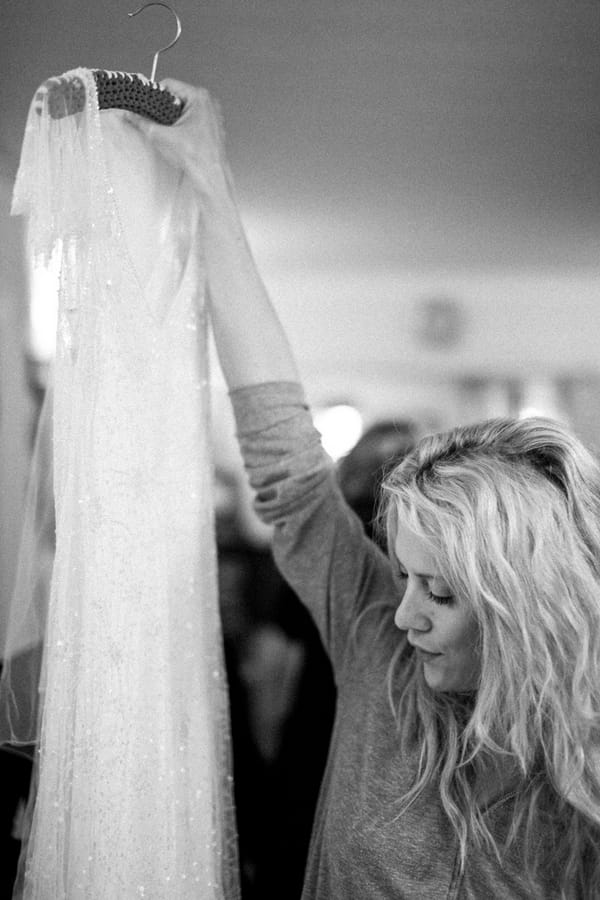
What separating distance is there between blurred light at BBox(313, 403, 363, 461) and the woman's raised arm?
1.76ft

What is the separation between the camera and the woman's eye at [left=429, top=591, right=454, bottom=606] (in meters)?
0.73

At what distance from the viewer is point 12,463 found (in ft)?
3.08

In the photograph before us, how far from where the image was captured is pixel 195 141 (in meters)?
0.80

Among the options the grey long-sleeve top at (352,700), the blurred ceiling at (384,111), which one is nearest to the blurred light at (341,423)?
the blurred ceiling at (384,111)

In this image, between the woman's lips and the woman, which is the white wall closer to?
the woman

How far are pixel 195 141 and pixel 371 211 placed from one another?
0.40 meters

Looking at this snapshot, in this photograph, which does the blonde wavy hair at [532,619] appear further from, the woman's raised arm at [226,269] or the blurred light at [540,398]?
the blurred light at [540,398]

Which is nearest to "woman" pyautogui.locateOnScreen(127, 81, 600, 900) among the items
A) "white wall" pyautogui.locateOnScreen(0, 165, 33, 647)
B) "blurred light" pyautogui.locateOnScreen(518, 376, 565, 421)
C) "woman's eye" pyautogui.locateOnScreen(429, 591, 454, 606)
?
"woman's eye" pyautogui.locateOnScreen(429, 591, 454, 606)

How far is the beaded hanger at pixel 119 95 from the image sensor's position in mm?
686

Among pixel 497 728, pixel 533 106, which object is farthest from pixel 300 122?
pixel 497 728

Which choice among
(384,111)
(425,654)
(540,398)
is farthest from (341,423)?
(425,654)

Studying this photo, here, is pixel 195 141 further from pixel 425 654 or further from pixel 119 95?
pixel 425 654


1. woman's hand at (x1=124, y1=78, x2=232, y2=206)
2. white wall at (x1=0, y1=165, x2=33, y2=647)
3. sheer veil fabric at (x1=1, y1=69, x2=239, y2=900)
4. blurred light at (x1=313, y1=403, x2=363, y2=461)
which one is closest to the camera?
sheer veil fabric at (x1=1, y1=69, x2=239, y2=900)

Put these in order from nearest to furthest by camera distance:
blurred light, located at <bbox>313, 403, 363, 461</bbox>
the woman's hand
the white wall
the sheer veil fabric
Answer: the sheer veil fabric → the woman's hand → the white wall → blurred light, located at <bbox>313, 403, 363, 461</bbox>
